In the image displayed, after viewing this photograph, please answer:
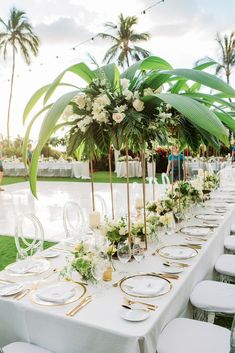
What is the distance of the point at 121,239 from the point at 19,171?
15.5m

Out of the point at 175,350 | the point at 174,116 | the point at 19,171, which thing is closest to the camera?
the point at 175,350

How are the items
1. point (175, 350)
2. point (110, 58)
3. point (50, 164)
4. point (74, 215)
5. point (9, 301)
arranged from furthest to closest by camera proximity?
point (110, 58)
point (50, 164)
point (74, 215)
point (9, 301)
point (175, 350)

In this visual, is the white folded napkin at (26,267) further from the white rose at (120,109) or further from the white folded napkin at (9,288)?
the white rose at (120,109)

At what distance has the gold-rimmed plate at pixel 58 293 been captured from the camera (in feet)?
5.69

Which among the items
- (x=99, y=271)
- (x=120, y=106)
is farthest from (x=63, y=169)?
(x=99, y=271)

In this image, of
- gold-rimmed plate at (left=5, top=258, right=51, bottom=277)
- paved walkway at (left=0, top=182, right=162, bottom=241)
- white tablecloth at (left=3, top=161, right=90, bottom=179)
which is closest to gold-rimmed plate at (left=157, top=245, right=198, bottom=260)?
gold-rimmed plate at (left=5, top=258, right=51, bottom=277)

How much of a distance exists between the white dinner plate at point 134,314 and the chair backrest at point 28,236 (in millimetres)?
1146

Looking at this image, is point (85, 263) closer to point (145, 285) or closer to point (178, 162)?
point (145, 285)

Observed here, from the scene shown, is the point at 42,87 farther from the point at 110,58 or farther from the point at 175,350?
the point at 110,58

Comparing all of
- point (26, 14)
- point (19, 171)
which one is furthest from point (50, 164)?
point (26, 14)

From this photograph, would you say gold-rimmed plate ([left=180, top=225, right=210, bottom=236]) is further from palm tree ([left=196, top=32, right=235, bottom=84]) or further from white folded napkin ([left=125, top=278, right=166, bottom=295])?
palm tree ([left=196, top=32, right=235, bottom=84])

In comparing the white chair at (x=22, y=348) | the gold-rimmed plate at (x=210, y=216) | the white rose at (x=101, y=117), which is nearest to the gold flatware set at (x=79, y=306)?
the white chair at (x=22, y=348)

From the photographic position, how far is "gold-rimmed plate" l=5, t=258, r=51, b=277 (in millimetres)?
2156

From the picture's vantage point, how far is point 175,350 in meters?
1.65
